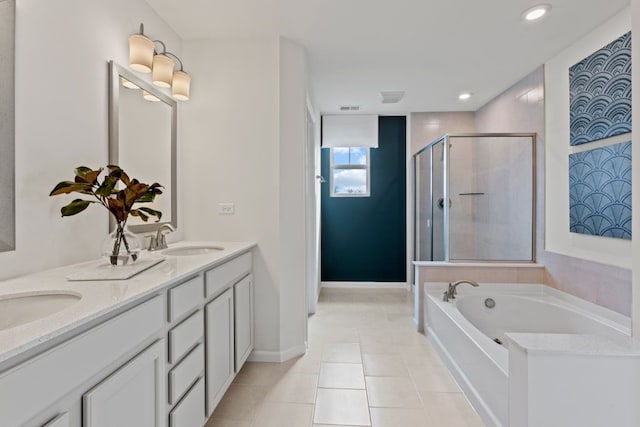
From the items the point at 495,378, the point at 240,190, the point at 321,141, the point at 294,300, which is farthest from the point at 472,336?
the point at 321,141

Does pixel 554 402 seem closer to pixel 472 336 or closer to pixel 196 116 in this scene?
pixel 472 336

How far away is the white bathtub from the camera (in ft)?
5.73

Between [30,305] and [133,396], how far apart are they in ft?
1.44

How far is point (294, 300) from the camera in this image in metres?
2.57

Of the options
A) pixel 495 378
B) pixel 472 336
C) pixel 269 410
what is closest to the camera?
pixel 495 378

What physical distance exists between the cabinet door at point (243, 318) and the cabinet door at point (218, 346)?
9 centimetres

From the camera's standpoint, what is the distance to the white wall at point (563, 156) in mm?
2234

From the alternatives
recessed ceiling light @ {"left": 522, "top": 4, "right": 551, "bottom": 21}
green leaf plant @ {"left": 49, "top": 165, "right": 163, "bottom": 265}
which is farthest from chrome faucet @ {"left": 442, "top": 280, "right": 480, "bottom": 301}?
green leaf plant @ {"left": 49, "top": 165, "right": 163, "bottom": 265}

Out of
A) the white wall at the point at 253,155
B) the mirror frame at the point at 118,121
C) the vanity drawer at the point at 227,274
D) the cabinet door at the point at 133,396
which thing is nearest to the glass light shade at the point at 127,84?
the mirror frame at the point at 118,121

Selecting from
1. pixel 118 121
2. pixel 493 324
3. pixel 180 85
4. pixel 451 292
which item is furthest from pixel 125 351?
pixel 493 324

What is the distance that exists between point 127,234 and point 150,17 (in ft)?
5.18

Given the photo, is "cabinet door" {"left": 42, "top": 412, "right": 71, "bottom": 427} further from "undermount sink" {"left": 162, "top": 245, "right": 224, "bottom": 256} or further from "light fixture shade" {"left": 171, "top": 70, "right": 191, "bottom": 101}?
"light fixture shade" {"left": 171, "top": 70, "right": 191, "bottom": 101}

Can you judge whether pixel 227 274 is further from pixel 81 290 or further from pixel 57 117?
pixel 57 117

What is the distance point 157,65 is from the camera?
2.04m
